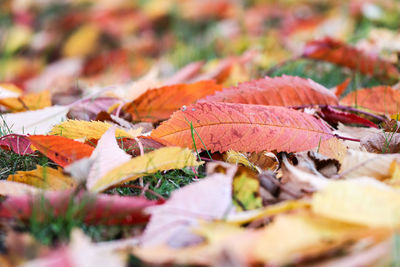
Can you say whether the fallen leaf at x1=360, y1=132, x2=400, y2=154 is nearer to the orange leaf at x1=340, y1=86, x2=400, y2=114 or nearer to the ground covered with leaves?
the ground covered with leaves

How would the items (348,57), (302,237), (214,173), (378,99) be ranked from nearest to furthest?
(302,237) → (214,173) → (378,99) → (348,57)

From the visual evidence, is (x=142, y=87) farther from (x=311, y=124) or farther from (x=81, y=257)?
(x=81, y=257)

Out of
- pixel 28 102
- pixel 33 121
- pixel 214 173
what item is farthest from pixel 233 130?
pixel 28 102

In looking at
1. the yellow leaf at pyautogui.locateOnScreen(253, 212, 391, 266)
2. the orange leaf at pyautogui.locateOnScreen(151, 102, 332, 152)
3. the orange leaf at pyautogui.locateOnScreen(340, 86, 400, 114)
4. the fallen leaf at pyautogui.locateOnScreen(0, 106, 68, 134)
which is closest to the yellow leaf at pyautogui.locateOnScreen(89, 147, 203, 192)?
the orange leaf at pyautogui.locateOnScreen(151, 102, 332, 152)

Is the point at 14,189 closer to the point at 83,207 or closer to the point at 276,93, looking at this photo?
the point at 83,207

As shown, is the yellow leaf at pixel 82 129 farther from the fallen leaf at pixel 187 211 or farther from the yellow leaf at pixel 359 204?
the yellow leaf at pixel 359 204

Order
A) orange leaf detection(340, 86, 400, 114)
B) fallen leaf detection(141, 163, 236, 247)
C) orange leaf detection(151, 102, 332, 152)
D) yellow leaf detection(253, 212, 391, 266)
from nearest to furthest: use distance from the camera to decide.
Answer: yellow leaf detection(253, 212, 391, 266)
fallen leaf detection(141, 163, 236, 247)
orange leaf detection(151, 102, 332, 152)
orange leaf detection(340, 86, 400, 114)

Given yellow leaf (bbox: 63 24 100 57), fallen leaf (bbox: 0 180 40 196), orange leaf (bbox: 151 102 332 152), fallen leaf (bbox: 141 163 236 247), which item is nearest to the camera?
fallen leaf (bbox: 141 163 236 247)
